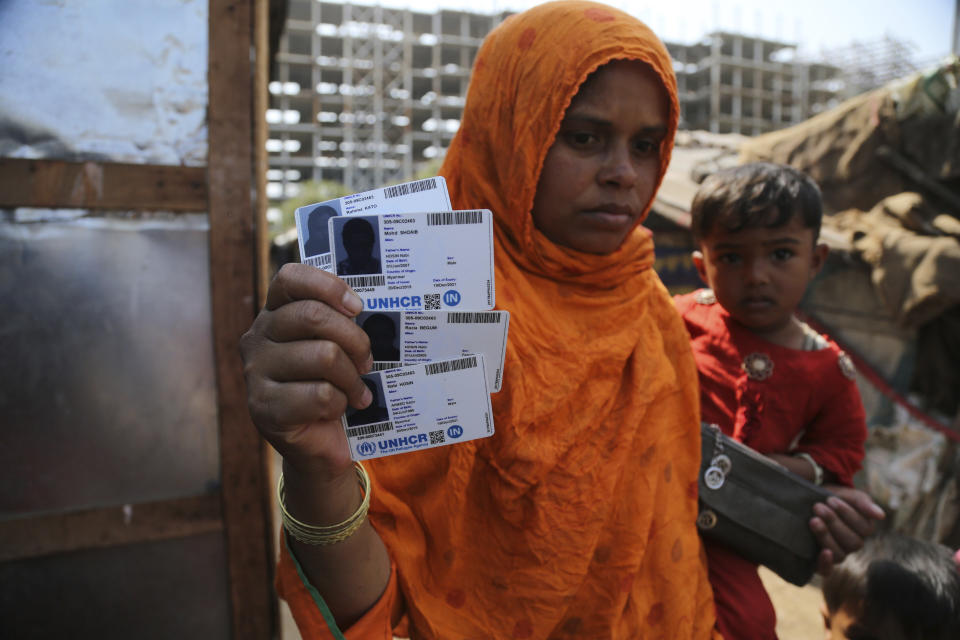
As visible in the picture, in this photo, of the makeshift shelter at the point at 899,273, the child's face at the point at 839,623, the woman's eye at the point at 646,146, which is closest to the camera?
the woman's eye at the point at 646,146

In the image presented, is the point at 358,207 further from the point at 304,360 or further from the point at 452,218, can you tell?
the point at 304,360

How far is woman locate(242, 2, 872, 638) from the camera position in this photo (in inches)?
43.6

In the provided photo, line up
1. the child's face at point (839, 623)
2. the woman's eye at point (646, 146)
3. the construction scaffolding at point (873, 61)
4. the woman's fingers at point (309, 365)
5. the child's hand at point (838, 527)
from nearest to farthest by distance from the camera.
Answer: the woman's fingers at point (309, 365) < the woman's eye at point (646, 146) < the child's hand at point (838, 527) < the child's face at point (839, 623) < the construction scaffolding at point (873, 61)

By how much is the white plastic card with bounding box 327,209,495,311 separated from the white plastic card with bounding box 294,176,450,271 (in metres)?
A: 0.02

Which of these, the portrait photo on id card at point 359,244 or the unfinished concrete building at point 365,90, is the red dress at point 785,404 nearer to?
the portrait photo on id card at point 359,244

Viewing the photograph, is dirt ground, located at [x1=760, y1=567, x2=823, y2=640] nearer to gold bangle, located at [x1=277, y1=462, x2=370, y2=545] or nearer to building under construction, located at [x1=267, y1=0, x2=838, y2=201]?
gold bangle, located at [x1=277, y1=462, x2=370, y2=545]

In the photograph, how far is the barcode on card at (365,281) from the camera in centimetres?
82

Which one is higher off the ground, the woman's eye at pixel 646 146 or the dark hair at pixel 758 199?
the woman's eye at pixel 646 146

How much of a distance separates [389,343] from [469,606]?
0.62 m

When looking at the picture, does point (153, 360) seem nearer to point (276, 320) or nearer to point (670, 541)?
point (276, 320)

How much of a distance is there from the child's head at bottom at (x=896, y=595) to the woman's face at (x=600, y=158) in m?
1.49

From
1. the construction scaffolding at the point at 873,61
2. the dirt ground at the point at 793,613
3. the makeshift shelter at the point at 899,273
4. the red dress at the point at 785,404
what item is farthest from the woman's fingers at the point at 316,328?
the construction scaffolding at the point at 873,61

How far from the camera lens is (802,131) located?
5.46 metres

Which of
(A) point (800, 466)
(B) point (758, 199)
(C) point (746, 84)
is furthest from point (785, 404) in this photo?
(C) point (746, 84)
